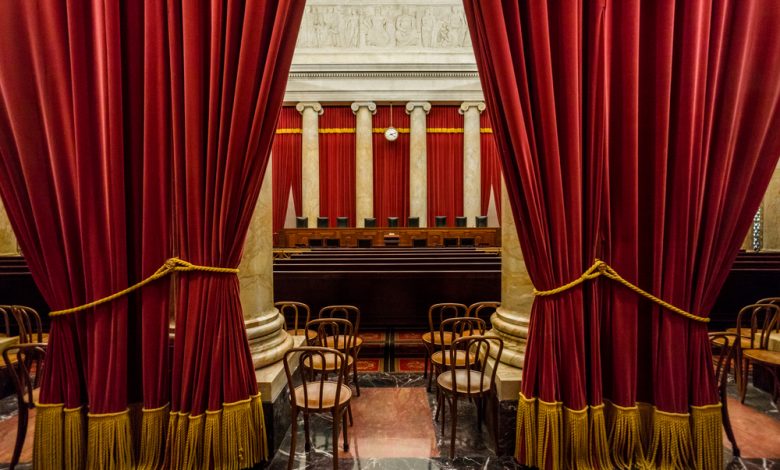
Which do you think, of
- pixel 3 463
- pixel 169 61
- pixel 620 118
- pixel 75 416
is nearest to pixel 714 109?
pixel 620 118

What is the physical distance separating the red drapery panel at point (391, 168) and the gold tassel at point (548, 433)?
9592 mm

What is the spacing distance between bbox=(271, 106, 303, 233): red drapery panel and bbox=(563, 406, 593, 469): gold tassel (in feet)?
33.0

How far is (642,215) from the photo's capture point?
74.3 inches

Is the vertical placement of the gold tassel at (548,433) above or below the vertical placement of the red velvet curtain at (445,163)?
below

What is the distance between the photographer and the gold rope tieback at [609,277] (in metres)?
1.79

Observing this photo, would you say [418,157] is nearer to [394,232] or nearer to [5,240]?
[394,232]

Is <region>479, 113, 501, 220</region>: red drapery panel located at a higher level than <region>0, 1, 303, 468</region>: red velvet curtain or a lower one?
higher

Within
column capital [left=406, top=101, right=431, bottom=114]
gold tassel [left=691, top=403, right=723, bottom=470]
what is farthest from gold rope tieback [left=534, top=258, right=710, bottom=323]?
column capital [left=406, top=101, right=431, bottom=114]

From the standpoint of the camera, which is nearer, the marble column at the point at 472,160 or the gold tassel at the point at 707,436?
the gold tassel at the point at 707,436

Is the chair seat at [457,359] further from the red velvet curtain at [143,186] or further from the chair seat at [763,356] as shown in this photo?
the chair seat at [763,356]

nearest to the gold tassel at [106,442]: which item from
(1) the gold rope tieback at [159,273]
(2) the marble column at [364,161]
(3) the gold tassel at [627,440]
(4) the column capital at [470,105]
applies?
(1) the gold rope tieback at [159,273]

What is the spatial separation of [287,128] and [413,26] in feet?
13.2

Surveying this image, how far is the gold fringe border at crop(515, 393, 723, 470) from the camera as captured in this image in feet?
5.91

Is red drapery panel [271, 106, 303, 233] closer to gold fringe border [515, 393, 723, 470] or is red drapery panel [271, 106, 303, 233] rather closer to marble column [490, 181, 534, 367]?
marble column [490, 181, 534, 367]
